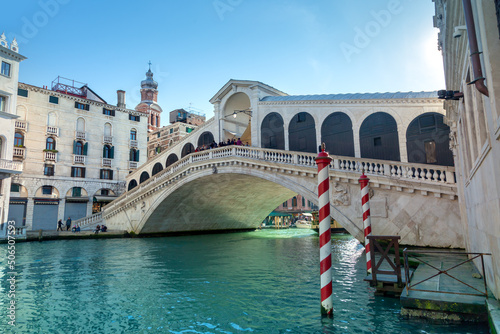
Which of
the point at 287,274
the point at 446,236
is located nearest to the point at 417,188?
the point at 446,236

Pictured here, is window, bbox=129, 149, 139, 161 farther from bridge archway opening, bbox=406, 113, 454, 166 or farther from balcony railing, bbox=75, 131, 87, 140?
bridge archway opening, bbox=406, 113, 454, 166

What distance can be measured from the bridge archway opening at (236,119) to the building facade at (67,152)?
1276cm

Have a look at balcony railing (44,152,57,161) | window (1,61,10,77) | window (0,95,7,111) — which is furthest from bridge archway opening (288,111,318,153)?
balcony railing (44,152,57,161)

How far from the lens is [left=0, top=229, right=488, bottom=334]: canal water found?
4926 mm

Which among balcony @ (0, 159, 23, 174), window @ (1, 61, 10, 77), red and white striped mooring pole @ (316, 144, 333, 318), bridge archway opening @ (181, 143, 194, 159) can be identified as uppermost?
window @ (1, 61, 10, 77)

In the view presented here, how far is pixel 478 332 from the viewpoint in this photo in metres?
4.32

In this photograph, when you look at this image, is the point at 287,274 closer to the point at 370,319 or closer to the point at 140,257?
the point at 370,319

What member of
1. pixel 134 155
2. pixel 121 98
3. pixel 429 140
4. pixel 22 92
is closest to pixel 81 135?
pixel 134 155

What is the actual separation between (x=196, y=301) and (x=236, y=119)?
59.2ft

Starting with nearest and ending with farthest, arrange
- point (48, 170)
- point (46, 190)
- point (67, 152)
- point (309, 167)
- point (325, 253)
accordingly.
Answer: point (325, 253) < point (309, 167) < point (46, 190) < point (48, 170) < point (67, 152)

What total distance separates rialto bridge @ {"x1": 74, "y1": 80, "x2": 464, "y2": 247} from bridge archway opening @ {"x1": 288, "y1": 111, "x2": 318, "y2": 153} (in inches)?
2.1

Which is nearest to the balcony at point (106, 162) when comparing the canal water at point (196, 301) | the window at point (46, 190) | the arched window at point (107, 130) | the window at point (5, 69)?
the arched window at point (107, 130)

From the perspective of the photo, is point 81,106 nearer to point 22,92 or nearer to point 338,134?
point 22,92

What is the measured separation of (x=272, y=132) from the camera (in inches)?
758
